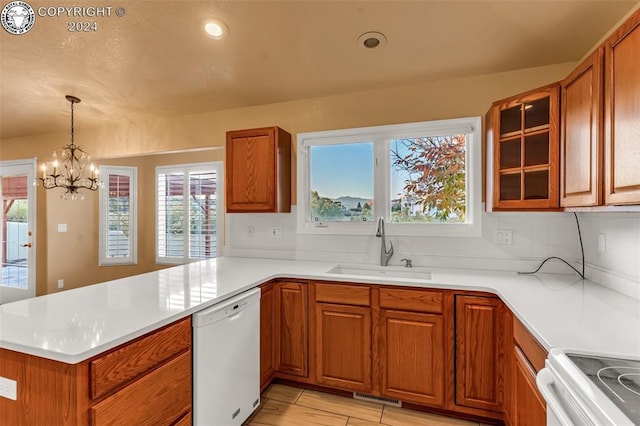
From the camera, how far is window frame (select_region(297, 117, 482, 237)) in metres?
2.40

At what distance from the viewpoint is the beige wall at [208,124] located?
238 centimetres

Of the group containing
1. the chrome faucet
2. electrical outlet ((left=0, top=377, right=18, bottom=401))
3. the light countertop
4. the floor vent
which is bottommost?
the floor vent

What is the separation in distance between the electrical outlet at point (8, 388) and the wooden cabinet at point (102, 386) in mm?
19

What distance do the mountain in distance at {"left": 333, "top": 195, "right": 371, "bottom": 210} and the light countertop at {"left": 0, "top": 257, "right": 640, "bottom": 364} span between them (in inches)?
30.1

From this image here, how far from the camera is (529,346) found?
1351mm

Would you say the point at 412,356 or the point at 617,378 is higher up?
the point at 617,378

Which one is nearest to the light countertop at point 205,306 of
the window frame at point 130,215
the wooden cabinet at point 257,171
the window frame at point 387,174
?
the window frame at point 387,174

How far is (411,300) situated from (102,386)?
1647 mm

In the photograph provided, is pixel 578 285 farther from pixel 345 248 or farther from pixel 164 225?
pixel 164 225

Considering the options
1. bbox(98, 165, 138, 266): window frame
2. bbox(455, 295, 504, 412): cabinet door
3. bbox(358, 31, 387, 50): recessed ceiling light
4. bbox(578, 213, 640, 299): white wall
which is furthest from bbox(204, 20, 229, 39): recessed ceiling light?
bbox(98, 165, 138, 266): window frame

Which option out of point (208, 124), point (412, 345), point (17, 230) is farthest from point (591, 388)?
point (17, 230)

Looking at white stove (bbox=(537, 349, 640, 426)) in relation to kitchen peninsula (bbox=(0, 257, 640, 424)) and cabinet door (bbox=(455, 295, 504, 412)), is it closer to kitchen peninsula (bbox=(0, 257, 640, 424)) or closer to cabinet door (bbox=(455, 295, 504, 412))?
kitchen peninsula (bbox=(0, 257, 640, 424))

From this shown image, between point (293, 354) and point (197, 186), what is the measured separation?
347cm

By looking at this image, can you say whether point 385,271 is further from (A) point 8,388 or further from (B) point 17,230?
(B) point 17,230
